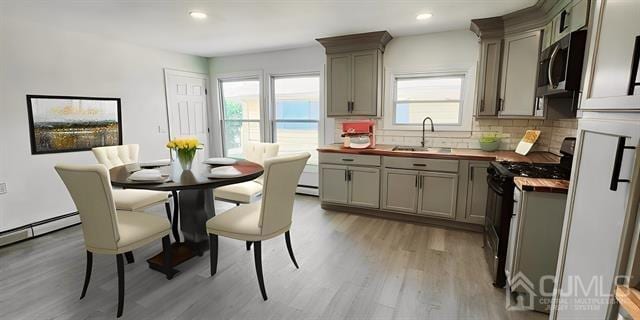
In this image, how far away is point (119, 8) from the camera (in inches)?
108

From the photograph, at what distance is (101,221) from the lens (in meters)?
1.89

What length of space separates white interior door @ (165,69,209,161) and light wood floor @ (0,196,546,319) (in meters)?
2.19

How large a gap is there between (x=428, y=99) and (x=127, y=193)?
→ 366cm

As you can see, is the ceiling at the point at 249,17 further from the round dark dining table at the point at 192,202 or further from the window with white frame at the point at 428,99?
the round dark dining table at the point at 192,202

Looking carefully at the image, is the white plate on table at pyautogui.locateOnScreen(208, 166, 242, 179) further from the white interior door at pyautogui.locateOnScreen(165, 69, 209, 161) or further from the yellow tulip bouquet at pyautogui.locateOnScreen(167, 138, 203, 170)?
the white interior door at pyautogui.locateOnScreen(165, 69, 209, 161)

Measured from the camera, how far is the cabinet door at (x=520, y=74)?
2.90m

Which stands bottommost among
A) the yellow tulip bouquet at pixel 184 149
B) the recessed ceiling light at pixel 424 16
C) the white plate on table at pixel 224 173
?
the white plate on table at pixel 224 173

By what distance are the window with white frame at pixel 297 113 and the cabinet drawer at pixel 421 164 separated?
1458 mm

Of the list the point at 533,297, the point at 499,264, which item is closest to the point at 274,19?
the point at 499,264

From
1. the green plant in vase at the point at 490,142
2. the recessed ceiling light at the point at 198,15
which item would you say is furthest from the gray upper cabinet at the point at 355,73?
the recessed ceiling light at the point at 198,15

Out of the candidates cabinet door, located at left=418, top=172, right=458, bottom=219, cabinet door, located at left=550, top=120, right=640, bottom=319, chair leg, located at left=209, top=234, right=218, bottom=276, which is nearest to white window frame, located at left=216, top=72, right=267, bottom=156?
cabinet door, located at left=418, top=172, right=458, bottom=219

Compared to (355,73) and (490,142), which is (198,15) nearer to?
(355,73)

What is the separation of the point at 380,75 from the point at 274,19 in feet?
4.91

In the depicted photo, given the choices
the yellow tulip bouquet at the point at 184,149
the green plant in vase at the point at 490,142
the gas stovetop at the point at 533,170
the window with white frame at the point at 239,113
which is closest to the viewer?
the gas stovetop at the point at 533,170
